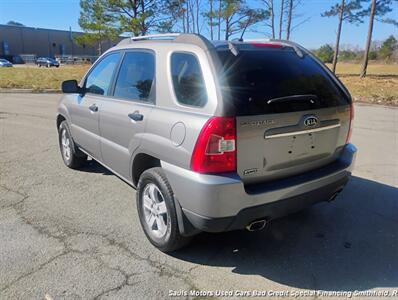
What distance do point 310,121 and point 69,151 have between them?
A: 12.5ft

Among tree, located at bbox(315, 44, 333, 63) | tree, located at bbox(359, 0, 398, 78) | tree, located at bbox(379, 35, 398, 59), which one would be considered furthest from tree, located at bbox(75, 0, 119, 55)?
tree, located at bbox(379, 35, 398, 59)

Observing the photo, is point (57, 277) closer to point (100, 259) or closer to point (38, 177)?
point (100, 259)

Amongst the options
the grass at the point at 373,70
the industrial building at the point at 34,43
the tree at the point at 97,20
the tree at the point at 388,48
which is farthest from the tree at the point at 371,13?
the industrial building at the point at 34,43

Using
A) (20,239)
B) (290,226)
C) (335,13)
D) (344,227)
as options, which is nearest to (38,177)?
(20,239)

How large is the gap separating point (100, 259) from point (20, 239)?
0.90m

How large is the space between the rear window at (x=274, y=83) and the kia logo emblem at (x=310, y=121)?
3.3 inches

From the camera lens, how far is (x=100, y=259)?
3.05 metres

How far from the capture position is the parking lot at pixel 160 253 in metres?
2.72

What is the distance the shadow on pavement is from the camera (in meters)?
2.82

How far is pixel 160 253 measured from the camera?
3.16 m

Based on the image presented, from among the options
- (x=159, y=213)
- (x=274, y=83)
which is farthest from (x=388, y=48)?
(x=159, y=213)

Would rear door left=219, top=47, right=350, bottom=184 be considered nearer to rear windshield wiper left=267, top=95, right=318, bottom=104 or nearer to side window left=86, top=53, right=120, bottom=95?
rear windshield wiper left=267, top=95, right=318, bottom=104

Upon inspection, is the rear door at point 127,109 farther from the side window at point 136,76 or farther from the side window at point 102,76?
the side window at point 102,76

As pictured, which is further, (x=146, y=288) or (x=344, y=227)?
(x=344, y=227)
